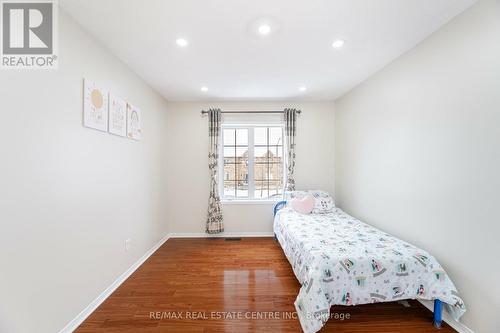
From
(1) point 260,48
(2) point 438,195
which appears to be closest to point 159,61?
(1) point 260,48

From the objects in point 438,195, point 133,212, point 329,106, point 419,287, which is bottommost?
point 419,287

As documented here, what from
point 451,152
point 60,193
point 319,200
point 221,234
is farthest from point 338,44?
point 221,234

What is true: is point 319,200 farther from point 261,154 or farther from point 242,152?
point 242,152

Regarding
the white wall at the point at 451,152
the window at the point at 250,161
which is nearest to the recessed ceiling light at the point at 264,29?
the white wall at the point at 451,152

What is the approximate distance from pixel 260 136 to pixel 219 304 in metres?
2.86

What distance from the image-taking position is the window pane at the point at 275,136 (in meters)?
4.10

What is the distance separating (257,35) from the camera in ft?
6.40

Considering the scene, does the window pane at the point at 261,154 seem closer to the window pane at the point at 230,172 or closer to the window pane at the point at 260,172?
the window pane at the point at 260,172

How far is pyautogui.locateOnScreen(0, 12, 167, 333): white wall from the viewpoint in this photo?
130 cm

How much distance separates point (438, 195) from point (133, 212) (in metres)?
3.29

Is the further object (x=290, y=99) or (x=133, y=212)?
(x=290, y=99)

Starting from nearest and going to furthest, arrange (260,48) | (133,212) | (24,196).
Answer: (24,196), (260,48), (133,212)

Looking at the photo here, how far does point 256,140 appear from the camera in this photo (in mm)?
4094

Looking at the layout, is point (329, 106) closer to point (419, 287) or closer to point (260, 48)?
point (260, 48)
